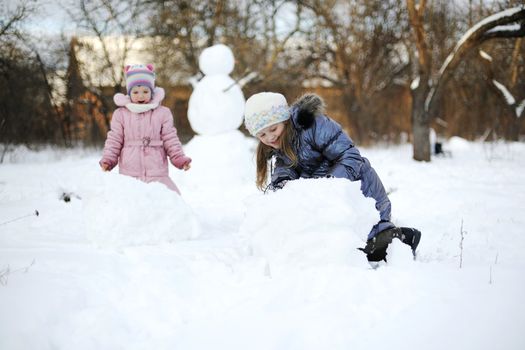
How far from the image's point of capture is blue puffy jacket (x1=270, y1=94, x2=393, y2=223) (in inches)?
99.5

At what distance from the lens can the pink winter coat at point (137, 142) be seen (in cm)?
366

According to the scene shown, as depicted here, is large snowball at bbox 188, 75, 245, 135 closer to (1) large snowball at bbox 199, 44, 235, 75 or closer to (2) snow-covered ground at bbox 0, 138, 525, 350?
(1) large snowball at bbox 199, 44, 235, 75

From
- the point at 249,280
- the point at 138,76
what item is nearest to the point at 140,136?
the point at 138,76

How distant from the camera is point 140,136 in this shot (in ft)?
12.1

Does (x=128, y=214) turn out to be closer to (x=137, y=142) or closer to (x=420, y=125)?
(x=137, y=142)

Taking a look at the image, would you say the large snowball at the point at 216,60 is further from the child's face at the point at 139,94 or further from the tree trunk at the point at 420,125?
the tree trunk at the point at 420,125

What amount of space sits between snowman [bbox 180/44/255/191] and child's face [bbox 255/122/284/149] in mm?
3881

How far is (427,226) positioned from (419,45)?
588cm

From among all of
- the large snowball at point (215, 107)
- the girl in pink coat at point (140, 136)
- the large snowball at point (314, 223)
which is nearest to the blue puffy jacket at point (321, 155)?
the large snowball at point (314, 223)

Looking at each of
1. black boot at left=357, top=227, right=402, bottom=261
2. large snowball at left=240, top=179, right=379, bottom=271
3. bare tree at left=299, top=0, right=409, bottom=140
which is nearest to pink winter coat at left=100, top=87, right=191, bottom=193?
large snowball at left=240, top=179, right=379, bottom=271

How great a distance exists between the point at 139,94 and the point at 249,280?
228 centimetres

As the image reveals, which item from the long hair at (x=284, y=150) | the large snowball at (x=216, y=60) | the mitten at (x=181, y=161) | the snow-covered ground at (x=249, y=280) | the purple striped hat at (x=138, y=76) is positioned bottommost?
the snow-covered ground at (x=249, y=280)

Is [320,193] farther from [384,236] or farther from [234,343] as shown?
[234,343]

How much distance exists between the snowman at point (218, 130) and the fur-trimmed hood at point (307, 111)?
3.99 metres
